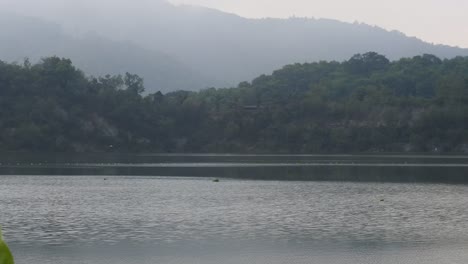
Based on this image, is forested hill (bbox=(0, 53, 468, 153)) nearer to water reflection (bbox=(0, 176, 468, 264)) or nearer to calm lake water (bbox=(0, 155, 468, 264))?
calm lake water (bbox=(0, 155, 468, 264))

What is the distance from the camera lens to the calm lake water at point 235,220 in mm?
22422

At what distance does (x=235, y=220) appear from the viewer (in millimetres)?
30922

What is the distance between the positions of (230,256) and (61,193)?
2501 centimetres

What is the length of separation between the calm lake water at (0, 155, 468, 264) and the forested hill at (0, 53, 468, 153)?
60.4 m

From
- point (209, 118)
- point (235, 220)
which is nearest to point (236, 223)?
point (235, 220)

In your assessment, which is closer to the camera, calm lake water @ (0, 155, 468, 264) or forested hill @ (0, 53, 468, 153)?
calm lake water @ (0, 155, 468, 264)

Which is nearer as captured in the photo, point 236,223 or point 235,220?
point 236,223

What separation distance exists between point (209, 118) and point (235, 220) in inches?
3986

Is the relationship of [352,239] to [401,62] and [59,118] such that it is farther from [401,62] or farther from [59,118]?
[401,62]

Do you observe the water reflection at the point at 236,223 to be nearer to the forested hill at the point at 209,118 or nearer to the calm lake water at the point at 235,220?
the calm lake water at the point at 235,220

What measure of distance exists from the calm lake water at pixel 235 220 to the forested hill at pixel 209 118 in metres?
60.4

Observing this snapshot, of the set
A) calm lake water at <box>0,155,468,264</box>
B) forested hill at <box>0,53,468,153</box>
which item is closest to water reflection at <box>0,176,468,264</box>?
calm lake water at <box>0,155,468,264</box>

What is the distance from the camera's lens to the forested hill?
117 meters

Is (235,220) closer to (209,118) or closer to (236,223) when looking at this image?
(236,223)
